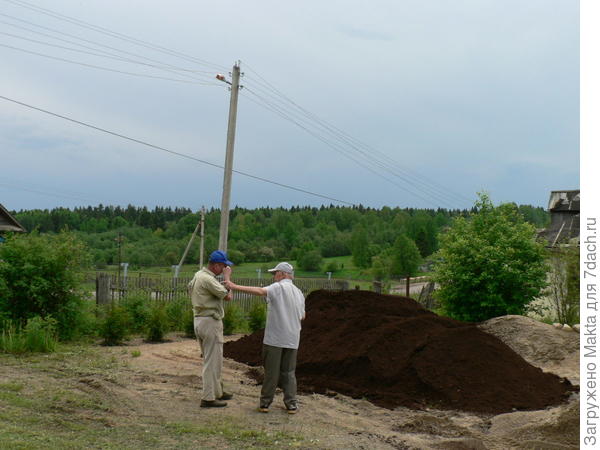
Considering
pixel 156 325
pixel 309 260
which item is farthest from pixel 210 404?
pixel 309 260

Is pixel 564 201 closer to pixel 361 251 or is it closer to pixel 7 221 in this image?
pixel 7 221

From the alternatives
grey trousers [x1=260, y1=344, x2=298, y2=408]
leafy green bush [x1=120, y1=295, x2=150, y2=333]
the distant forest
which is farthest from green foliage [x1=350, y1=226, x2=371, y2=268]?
grey trousers [x1=260, y1=344, x2=298, y2=408]

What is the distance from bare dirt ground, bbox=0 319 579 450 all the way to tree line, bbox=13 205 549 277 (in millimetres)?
35379

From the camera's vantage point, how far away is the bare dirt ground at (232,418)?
676 centimetres

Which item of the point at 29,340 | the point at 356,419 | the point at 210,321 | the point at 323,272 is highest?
the point at 323,272

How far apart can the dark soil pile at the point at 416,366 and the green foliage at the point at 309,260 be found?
4288 cm

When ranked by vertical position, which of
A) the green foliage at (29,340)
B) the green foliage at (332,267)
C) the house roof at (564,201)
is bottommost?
the green foliage at (29,340)

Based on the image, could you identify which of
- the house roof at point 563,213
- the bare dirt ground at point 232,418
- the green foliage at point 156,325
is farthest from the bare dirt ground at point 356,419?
the house roof at point 563,213

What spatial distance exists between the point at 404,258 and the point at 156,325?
40428 millimetres

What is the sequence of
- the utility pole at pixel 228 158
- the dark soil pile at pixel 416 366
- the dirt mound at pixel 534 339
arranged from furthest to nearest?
1. the utility pole at pixel 228 158
2. the dirt mound at pixel 534 339
3. the dark soil pile at pixel 416 366

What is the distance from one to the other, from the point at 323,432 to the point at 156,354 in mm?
5861

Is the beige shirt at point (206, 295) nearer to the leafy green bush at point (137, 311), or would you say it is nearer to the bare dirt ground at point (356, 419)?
the bare dirt ground at point (356, 419)

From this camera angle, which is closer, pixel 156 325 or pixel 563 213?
pixel 156 325

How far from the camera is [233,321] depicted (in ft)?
53.2
